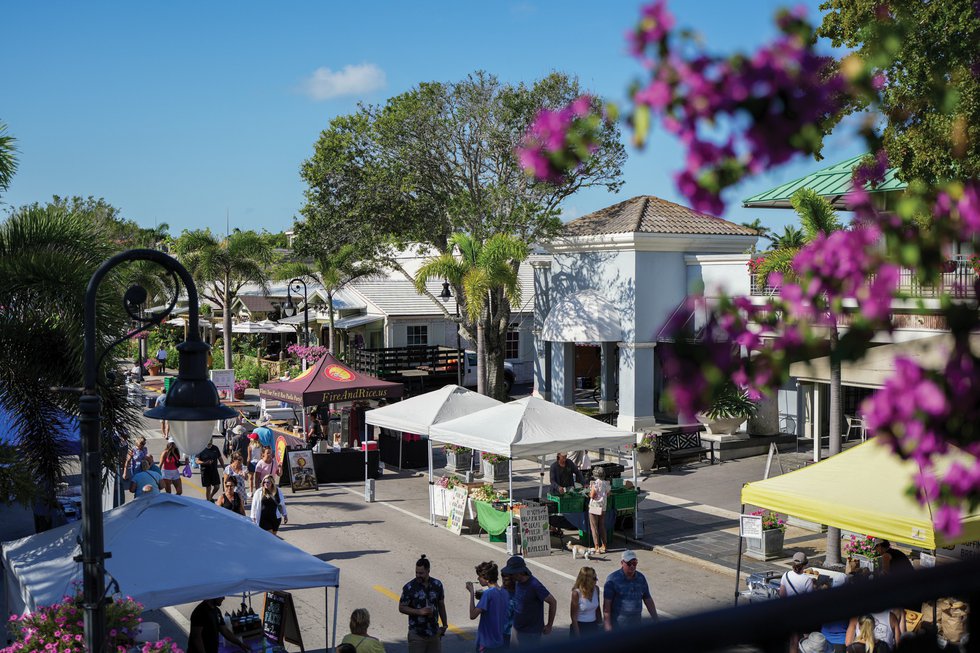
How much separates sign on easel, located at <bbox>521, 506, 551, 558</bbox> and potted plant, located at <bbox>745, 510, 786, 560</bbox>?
11.8ft

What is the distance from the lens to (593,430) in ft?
61.4

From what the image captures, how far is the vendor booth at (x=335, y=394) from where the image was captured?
24.3m

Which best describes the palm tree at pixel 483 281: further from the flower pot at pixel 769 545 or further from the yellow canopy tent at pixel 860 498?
the yellow canopy tent at pixel 860 498

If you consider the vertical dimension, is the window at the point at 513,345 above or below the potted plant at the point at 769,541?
above

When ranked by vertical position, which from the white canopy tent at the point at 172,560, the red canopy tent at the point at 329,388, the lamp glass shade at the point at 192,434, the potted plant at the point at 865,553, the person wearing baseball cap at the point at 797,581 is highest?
the lamp glass shade at the point at 192,434

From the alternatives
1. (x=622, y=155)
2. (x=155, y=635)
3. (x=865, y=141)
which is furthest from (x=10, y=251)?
(x=622, y=155)

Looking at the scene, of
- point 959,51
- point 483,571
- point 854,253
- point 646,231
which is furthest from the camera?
point 646,231

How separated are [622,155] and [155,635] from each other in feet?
87.6

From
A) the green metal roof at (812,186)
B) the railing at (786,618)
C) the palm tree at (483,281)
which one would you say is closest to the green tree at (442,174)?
the palm tree at (483,281)

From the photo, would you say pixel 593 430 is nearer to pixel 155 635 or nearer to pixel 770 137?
pixel 155 635

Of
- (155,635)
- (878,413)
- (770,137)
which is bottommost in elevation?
(155,635)

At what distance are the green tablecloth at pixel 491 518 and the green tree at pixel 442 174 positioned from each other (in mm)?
13643

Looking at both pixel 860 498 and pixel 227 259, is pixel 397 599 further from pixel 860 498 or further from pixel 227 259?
pixel 227 259

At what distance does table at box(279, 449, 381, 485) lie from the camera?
2427cm
